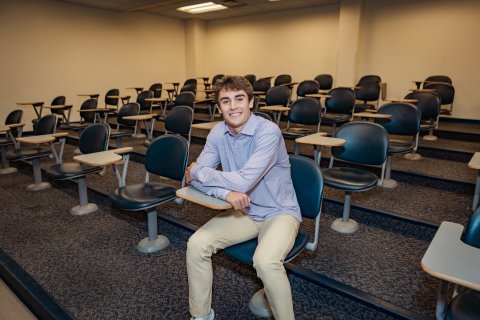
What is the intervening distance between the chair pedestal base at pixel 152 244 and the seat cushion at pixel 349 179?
1.31m

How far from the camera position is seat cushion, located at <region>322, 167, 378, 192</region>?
7.48ft

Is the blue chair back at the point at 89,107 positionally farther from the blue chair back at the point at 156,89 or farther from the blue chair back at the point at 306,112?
the blue chair back at the point at 306,112

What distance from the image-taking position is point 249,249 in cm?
161

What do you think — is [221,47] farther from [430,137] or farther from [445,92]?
[430,137]

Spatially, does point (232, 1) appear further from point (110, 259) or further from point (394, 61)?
point (110, 259)

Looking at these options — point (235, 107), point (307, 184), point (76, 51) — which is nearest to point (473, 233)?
point (307, 184)

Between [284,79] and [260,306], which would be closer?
[260,306]

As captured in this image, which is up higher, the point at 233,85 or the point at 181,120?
the point at 233,85

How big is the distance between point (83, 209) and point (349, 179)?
8.02ft

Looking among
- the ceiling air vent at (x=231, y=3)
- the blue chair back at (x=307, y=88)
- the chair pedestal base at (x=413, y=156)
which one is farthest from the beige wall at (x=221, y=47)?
the chair pedestal base at (x=413, y=156)

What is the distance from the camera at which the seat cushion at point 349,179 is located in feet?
7.48

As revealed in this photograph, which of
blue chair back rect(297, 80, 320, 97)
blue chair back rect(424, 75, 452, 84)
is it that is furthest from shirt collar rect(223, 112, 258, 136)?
blue chair back rect(424, 75, 452, 84)

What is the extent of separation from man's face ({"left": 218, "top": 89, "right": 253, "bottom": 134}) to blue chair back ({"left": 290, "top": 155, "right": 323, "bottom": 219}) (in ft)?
1.29

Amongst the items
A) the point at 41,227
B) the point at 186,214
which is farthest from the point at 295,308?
the point at 41,227
